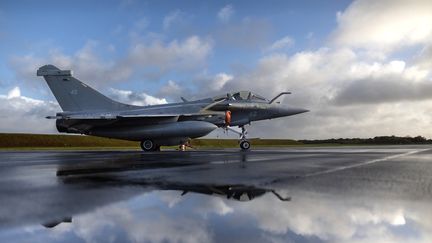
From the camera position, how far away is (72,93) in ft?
79.8

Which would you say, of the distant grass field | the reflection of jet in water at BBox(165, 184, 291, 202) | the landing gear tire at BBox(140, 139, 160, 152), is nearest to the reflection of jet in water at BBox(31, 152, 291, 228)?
the reflection of jet in water at BBox(165, 184, 291, 202)

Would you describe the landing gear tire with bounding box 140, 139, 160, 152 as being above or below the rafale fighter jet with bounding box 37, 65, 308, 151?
below

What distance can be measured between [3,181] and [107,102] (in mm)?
18211

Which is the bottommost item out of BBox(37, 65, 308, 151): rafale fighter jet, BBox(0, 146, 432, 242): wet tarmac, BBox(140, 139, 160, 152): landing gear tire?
BBox(0, 146, 432, 242): wet tarmac

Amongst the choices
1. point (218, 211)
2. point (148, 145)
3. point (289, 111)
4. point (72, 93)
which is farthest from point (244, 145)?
point (218, 211)

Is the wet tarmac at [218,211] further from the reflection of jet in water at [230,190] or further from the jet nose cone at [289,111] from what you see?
the jet nose cone at [289,111]

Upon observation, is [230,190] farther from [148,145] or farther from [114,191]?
[148,145]

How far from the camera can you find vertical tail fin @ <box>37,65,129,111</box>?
24.3m

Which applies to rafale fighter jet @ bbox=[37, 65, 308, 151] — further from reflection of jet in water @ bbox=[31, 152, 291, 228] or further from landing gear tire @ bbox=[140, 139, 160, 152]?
reflection of jet in water @ bbox=[31, 152, 291, 228]

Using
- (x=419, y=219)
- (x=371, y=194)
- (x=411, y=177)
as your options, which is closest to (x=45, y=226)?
(x=419, y=219)

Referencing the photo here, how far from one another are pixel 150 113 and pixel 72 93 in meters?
5.29

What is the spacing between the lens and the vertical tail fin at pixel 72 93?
24.3m

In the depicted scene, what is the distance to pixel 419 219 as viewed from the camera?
11.9 ft

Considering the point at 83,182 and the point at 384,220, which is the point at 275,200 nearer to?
the point at 384,220
